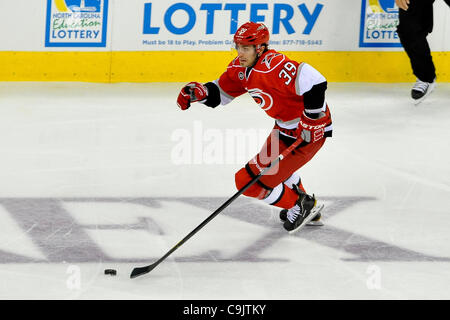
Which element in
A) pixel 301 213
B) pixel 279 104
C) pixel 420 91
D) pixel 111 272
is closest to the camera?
pixel 111 272

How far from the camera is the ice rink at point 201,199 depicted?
426 centimetres

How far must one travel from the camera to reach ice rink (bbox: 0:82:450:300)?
168 inches

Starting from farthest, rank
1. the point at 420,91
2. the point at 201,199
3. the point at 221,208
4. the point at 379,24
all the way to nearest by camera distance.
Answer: the point at 379,24 → the point at 420,91 → the point at 201,199 → the point at 221,208

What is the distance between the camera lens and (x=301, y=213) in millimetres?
4969

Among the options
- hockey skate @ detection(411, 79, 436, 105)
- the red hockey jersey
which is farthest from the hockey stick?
hockey skate @ detection(411, 79, 436, 105)

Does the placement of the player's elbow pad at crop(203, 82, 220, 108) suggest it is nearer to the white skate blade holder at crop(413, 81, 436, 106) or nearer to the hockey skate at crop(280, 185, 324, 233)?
the hockey skate at crop(280, 185, 324, 233)

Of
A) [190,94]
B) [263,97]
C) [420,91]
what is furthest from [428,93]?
[190,94]

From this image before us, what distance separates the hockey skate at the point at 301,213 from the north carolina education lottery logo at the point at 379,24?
136 inches

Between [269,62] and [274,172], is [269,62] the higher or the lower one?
the higher one

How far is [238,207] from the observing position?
539 centimetres

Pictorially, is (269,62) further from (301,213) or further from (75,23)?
(75,23)

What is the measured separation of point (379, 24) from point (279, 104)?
362 cm

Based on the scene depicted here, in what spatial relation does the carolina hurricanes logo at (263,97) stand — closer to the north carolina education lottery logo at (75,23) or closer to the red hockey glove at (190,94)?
the red hockey glove at (190,94)

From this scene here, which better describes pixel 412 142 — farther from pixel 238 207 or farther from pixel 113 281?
pixel 113 281
